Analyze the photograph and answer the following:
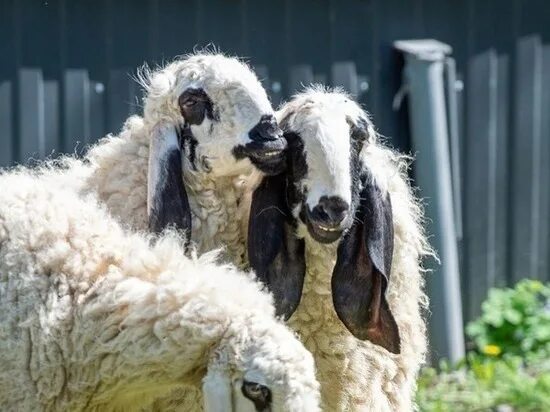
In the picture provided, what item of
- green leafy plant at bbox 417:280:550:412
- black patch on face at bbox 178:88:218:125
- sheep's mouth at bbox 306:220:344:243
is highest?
black patch on face at bbox 178:88:218:125

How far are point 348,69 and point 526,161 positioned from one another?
1207 mm

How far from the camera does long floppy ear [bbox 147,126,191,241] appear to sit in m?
4.67

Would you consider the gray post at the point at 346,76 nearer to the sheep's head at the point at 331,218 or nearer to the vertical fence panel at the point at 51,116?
the vertical fence panel at the point at 51,116

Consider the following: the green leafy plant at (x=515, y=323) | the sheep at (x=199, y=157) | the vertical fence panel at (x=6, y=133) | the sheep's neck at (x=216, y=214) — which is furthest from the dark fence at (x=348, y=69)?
the sheep's neck at (x=216, y=214)

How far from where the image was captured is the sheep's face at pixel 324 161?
15.2 ft

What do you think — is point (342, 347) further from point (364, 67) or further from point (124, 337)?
point (364, 67)

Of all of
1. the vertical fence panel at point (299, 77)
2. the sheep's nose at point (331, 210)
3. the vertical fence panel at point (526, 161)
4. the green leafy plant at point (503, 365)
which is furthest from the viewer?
the vertical fence panel at point (526, 161)

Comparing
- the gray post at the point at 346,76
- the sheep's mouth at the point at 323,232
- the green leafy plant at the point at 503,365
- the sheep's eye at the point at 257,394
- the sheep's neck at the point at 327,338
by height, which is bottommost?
the green leafy plant at the point at 503,365

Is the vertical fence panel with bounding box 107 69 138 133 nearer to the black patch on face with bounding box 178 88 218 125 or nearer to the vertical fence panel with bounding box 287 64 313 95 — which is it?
the vertical fence panel with bounding box 287 64 313 95

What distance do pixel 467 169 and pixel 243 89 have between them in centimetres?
395

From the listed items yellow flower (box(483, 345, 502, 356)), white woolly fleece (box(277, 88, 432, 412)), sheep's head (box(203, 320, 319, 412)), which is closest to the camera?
sheep's head (box(203, 320, 319, 412))

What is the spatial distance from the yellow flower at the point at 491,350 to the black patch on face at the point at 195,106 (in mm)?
3775

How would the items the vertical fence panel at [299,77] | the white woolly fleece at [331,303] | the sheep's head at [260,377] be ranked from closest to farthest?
the sheep's head at [260,377] → the white woolly fleece at [331,303] → the vertical fence panel at [299,77]

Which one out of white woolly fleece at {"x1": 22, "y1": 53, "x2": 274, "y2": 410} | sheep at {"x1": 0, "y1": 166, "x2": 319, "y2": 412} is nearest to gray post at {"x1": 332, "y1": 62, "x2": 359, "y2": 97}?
white woolly fleece at {"x1": 22, "y1": 53, "x2": 274, "y2": 410}
